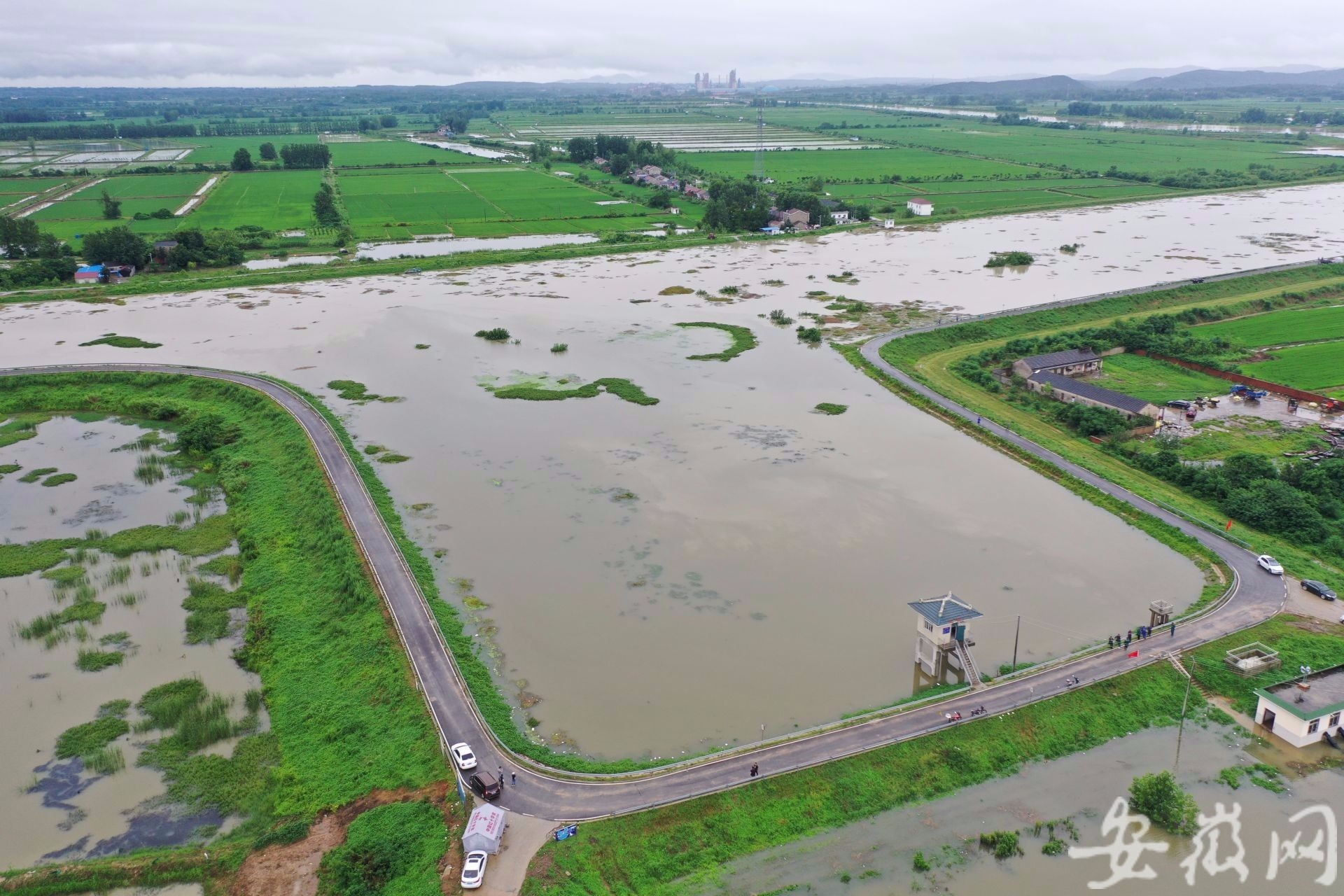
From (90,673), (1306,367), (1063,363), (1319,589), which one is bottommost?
(90,673)

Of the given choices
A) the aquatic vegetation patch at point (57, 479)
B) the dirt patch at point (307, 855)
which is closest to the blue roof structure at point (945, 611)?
the dirt patch at point (307, 855)

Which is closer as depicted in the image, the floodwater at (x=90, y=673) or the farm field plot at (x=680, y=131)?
the floodwater at (x=90, y=673)

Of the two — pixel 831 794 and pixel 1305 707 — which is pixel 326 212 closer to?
pixel 831 794

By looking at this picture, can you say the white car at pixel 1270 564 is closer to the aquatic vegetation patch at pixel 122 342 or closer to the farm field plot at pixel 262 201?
the aquatic vegetation patch at pixel 122 342

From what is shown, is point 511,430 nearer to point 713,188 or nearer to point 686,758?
point 686,758

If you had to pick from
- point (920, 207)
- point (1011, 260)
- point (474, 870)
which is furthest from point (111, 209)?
point (474, 870)

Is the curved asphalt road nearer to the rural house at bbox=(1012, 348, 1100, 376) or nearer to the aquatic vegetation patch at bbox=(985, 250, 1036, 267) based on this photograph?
the rural house at bbox=(1012, 348, 1100, 376)
